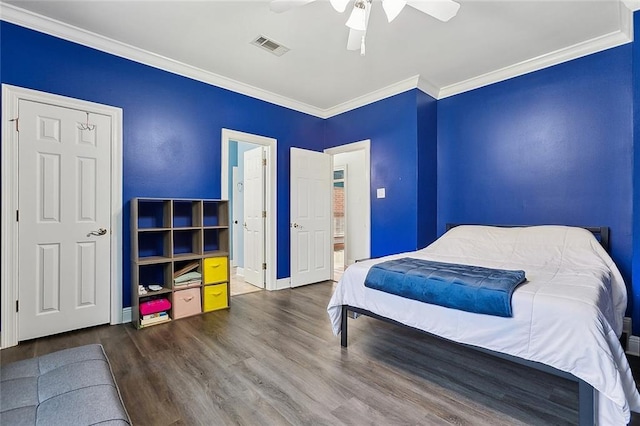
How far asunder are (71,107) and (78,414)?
279 cm

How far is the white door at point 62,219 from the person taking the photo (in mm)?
2578

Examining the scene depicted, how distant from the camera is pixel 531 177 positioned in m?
3.36

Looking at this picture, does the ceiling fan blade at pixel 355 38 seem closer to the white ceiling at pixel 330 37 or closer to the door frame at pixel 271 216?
the white ceiling at pixel 330 37

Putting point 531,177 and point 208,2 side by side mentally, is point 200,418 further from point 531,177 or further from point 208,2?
point 531,177

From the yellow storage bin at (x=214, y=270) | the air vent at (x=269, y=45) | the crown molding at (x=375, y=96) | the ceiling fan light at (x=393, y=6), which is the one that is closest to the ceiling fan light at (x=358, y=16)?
the ceiling fan light at (x=393, y=6)

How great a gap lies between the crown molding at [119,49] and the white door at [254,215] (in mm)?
842

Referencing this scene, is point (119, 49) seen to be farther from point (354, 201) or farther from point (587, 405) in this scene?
point (354, 201)

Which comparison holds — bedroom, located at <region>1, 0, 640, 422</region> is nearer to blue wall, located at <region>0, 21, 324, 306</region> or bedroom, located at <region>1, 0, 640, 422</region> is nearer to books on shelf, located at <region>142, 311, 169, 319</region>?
blue wall, located at <region>0, 21, 324, 306</region>

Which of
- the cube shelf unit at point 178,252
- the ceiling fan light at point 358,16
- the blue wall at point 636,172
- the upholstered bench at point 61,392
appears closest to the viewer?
the upholstered bench at point 61,392

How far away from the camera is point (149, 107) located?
3.26 metres

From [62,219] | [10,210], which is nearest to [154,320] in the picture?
[62,219]

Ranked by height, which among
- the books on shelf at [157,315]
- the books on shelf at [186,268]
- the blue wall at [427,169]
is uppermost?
the blue wall at [427,169]

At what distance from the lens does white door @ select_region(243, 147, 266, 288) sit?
439 centimetres

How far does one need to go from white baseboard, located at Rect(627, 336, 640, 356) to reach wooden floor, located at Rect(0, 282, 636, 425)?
3.13ft
